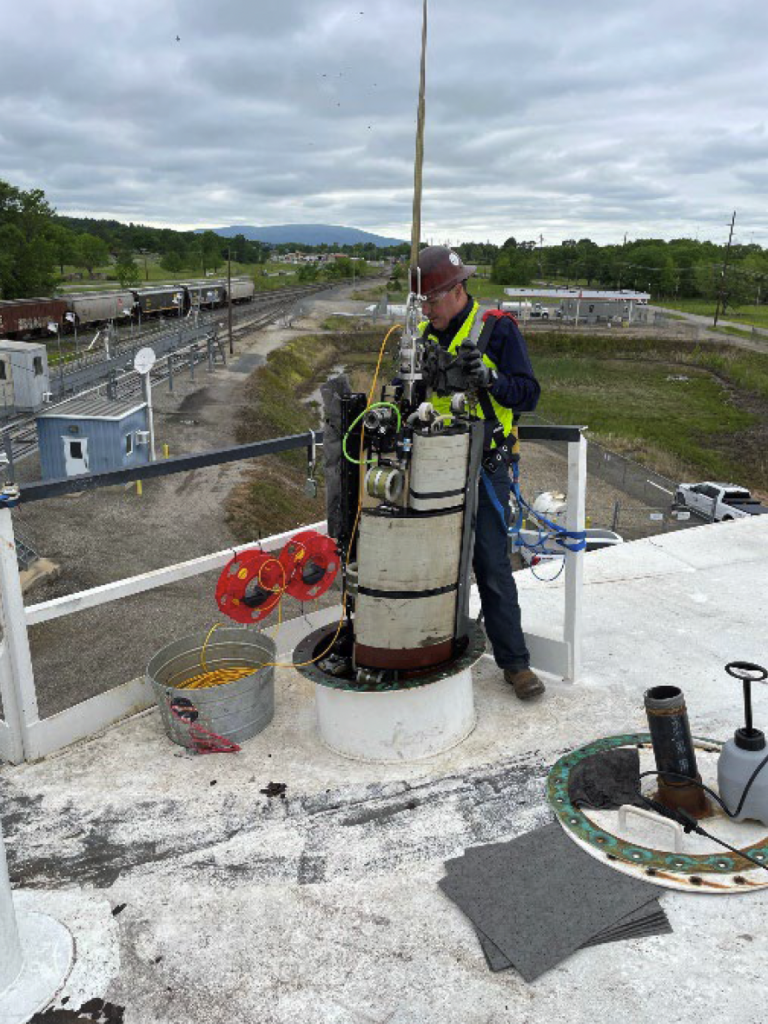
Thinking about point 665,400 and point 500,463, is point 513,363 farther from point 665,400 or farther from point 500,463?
point 665,400

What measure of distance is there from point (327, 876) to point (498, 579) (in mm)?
1670

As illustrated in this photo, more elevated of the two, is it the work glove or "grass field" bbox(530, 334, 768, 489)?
the work glove

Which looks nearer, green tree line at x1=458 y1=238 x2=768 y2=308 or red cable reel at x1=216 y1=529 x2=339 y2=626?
red cable reel at x1=216 y1=529 x2=339 y2=626

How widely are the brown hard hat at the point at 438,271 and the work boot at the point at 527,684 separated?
194cm

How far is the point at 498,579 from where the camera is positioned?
4.13 m

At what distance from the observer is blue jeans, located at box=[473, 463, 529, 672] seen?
4059 millimetres

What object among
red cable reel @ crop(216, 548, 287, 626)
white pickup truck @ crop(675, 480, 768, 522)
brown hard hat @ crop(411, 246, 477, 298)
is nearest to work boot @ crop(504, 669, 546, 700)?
red cable reel @ crop(216, 548, 287, 626)

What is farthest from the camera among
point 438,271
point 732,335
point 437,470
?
point 732,335

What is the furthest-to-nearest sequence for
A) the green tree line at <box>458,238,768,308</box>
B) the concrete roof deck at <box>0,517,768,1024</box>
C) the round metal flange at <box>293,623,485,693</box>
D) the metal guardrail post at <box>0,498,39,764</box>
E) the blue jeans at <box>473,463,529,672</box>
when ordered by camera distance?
the green tree line at <box>458,238,768,308</box> → the blue jeans at <box>473,463,529,672</box> → the round metal flange at <box>293,623,485,693</box> → the metal guardrail post at <box>0,498,39,764</box> → the concrete roof deck at <box>0,517,768,1024</box>

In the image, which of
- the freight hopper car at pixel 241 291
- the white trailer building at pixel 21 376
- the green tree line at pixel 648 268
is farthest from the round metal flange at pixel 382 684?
the green tree line at pixel 648 268

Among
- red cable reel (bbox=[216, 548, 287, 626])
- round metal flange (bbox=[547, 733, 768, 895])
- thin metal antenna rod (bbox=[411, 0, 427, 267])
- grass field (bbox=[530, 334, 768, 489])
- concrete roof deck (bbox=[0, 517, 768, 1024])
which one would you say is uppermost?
thin metal antenna rod (bbox=[411, 0, 427, 267])

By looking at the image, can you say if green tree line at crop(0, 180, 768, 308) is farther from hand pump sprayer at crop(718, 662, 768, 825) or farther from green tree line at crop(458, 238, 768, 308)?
hand pump sprayer at crop(718, 662, 768, 825)

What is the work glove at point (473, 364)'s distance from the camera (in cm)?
347

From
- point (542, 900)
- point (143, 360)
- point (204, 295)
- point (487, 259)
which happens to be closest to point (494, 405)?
point (542, 900)
